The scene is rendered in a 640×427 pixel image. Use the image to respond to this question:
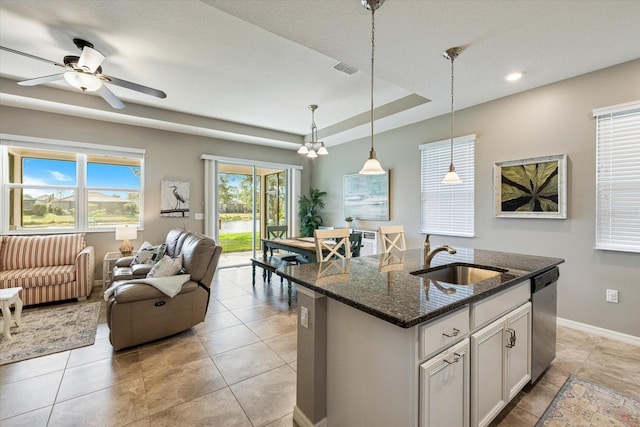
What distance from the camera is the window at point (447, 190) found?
13.1 feet

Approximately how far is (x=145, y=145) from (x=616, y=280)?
6.79 meters

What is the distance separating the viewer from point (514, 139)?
3.50 meters

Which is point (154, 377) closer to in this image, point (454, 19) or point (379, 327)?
point (379, 327)

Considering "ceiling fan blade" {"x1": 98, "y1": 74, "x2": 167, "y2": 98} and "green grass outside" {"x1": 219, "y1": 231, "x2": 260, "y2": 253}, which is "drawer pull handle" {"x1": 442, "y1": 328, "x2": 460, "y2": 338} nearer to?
"ceiling fan blade" {"x1": 98, "y1": 74, "x2": 167, "y2": 98}

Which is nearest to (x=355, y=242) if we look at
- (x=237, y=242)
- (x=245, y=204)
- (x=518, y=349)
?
(x=518, y=349)

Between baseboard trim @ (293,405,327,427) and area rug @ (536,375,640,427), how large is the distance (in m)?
1.33

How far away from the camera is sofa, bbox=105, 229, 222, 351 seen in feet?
8.33

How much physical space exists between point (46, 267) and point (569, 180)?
668 cm

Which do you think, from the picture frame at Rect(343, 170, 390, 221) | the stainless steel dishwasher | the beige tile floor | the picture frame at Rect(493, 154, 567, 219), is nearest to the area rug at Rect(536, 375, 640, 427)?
the beige tile floor

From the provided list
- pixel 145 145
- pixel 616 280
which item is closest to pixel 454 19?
pixel 616 280

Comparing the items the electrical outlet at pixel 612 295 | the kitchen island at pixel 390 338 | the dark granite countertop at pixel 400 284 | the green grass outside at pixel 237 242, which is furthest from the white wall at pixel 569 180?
the green grass outside at pixel 237 242

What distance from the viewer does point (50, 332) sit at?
291cm

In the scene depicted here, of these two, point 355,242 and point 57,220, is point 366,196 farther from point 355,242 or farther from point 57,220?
point 57,220

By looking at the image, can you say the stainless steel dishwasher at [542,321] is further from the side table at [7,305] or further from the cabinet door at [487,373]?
the side table at [7,305]
